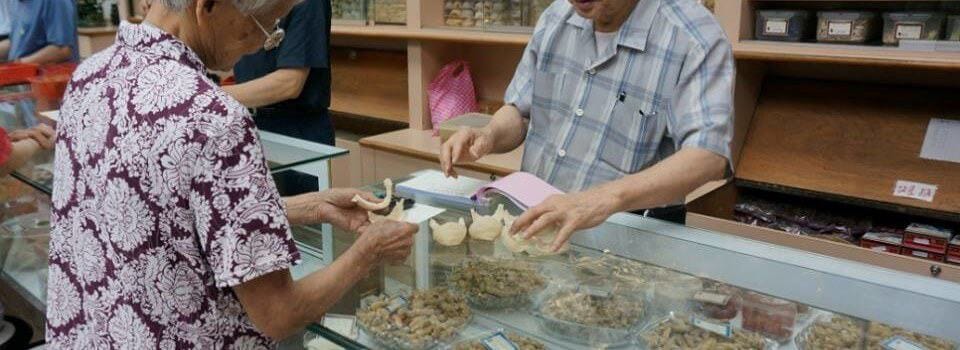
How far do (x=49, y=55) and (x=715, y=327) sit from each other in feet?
13.4

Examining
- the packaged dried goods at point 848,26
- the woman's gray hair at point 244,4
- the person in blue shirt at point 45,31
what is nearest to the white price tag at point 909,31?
the packaged dried goods at point 848,26

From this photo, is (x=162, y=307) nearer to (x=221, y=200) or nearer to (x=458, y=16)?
(x=221, y=200)

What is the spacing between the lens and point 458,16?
3.66 metres

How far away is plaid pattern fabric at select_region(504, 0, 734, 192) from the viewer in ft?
5.08

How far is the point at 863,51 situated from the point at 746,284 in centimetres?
158

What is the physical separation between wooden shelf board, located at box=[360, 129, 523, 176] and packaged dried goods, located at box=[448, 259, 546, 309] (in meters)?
1.60

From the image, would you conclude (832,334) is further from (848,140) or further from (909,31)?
(848,140)

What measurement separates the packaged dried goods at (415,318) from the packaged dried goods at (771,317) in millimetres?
443

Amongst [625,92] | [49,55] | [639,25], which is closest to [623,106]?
[625,92]

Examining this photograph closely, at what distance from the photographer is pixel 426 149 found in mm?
3357

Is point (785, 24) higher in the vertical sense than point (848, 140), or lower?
higher

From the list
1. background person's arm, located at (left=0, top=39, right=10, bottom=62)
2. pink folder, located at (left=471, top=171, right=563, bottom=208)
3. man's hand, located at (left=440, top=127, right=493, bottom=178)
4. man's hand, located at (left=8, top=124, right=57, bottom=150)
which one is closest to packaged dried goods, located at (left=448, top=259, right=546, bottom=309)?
pink folder, located at (left=471, top=171, right=563, bottom=208)

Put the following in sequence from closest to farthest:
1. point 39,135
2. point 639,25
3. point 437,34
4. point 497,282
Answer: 1. point 497,282
2. point 639,25
3. point 39,135
4. point 437,34

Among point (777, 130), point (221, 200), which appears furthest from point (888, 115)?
point (221, 200)
